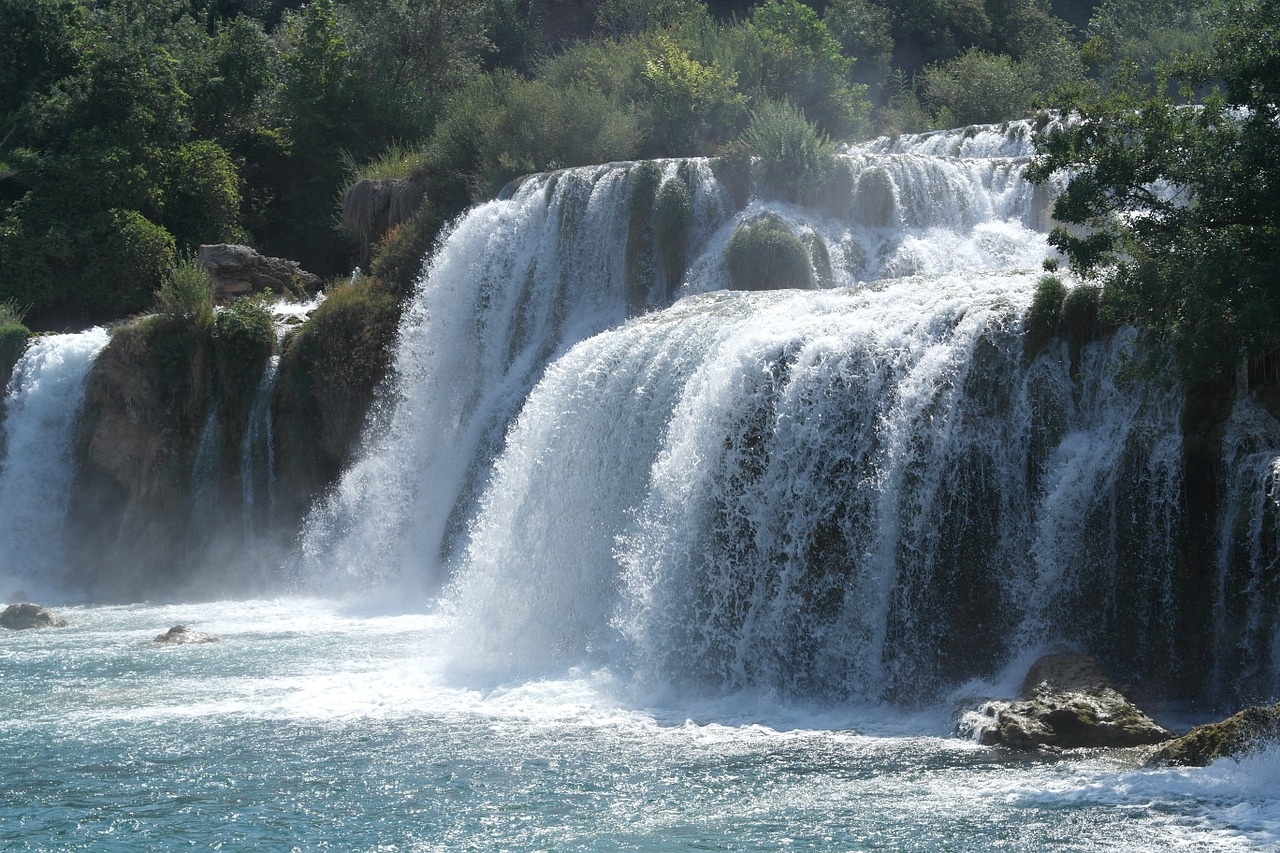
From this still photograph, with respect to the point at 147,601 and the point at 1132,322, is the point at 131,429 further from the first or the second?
the point at 1132,322

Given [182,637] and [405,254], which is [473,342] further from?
[182,637]

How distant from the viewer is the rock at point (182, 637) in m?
15.9

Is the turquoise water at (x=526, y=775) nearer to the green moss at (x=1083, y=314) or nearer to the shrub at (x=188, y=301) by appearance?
the green moss at (x=1083, y=314)

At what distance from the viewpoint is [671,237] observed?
2086cm

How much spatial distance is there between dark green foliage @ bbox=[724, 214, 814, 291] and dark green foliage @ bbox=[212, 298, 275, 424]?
Result: 7.85 meters

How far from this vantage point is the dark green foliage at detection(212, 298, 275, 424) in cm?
2212

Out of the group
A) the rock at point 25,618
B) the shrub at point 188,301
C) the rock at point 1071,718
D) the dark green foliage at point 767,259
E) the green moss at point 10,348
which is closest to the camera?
the rock at point 1071,718

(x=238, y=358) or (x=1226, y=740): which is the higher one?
(x=238, y=358)

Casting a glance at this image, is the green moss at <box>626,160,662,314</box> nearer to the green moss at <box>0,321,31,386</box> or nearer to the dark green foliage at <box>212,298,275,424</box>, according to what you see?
the dark green foliage at <box>212,298,275,424</box>

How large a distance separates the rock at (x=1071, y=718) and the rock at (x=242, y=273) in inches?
742

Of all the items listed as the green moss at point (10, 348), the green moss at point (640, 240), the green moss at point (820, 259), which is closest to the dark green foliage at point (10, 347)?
the green moss at point (10, 348)

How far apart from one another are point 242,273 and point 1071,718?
20009 mm

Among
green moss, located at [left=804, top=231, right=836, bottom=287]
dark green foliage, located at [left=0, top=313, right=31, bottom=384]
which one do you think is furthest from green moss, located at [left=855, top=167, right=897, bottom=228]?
dark green foliage, located at [left=0, top=313, right=31, bottom=384]

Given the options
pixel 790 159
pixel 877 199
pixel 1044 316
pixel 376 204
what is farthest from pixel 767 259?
pixel 376 204
